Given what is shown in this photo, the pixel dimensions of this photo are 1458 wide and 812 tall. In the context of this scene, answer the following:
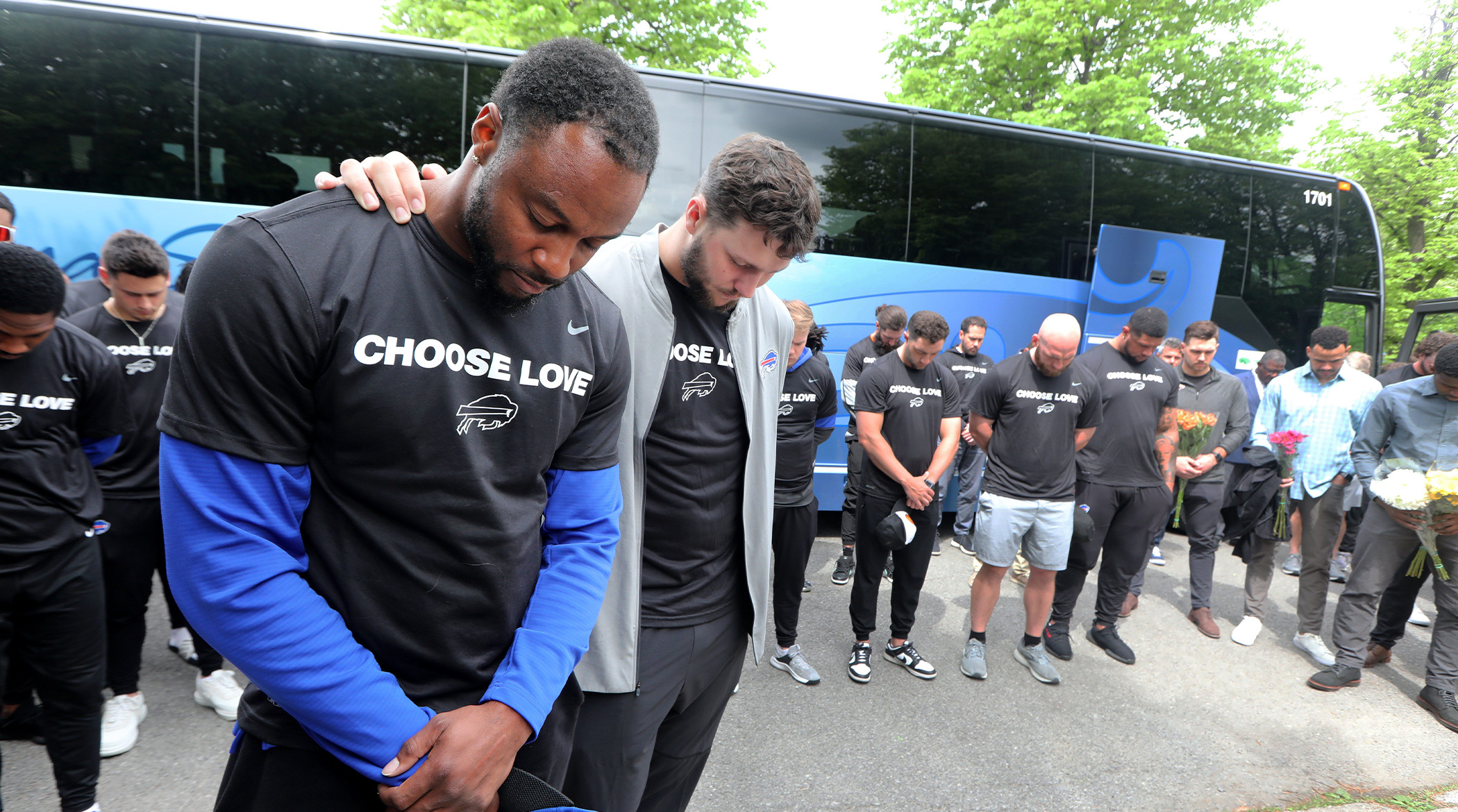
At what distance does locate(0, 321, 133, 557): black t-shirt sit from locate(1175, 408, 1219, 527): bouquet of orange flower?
20.9ft

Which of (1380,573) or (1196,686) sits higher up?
(1380,573)

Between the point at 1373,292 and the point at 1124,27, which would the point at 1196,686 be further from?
the point at 1124,27

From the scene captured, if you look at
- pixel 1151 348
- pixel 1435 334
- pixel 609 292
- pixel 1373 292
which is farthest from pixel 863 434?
pixel 1373 292

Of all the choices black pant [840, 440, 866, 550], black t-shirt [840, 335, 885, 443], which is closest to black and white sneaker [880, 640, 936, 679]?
black pant [840, 440, 866, 550]

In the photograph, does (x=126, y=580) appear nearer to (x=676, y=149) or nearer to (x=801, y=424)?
(x=801, y=424)

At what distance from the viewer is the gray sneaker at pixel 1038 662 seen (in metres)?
4.54

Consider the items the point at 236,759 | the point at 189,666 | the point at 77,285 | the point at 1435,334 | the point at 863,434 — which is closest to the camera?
the point at 236,759

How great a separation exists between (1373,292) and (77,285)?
502 inches

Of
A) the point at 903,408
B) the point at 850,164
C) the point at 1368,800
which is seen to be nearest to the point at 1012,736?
the point at 1368,800

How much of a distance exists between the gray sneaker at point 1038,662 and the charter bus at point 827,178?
2.83 meters

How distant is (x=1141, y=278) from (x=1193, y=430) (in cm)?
299

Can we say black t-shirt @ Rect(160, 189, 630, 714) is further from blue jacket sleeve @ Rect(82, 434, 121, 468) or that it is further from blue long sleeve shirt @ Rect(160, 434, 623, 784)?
blue jacket sleeve @ Rect(82, 434, 121, 468)

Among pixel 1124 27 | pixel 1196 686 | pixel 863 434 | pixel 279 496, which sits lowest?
pixel 1196 686

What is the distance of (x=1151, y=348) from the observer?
5059mm
